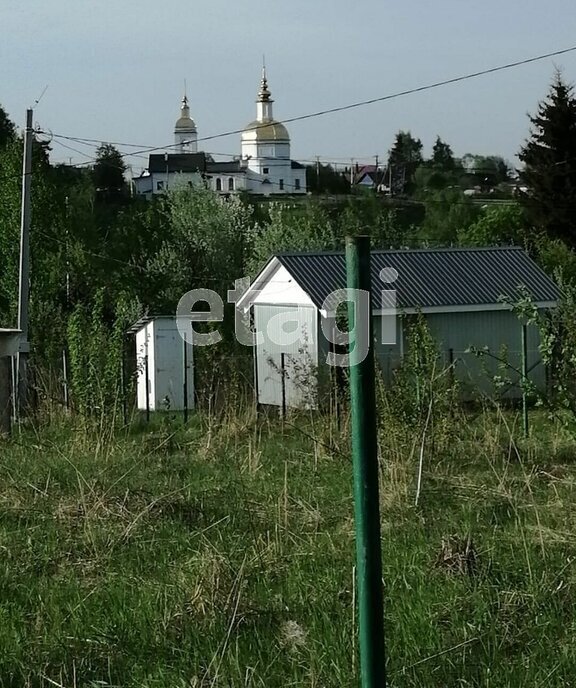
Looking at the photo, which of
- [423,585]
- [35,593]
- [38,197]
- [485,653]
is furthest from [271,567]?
[38,197]

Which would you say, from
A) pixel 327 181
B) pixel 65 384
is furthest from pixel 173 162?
pixel 65 384

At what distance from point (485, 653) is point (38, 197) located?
21.2m

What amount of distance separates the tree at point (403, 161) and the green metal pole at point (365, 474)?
6773 centimetres

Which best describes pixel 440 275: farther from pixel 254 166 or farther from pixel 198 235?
pixel 254 166

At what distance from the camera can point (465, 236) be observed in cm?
4200

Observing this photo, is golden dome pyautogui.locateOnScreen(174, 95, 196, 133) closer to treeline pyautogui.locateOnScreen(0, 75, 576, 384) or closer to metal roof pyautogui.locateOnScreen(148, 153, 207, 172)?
metal roof pyautogui.locateOnScreen(148, 153, 207, 172)

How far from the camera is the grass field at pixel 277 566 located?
3961 mm

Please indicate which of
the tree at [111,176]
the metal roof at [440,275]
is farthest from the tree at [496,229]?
the tree at [111,176]

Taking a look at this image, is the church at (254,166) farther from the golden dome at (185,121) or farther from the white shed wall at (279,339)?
the white shed wall at (279,339)

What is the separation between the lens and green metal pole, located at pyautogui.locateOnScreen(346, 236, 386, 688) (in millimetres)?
2654

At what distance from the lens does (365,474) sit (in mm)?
2670

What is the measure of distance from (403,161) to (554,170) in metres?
51.3

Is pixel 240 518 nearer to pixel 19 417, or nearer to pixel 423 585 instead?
pixel 423 585

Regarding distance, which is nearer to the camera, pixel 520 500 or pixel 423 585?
pixel 423 585
